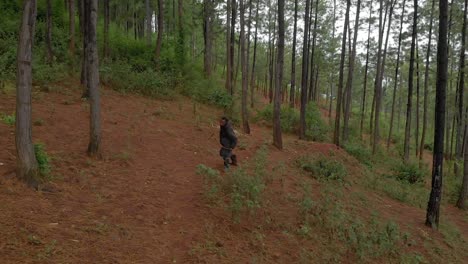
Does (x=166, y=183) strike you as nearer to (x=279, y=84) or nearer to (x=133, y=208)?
(x=133, y=208)

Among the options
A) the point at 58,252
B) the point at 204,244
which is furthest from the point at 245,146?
the point at 58,252

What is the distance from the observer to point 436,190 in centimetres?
943

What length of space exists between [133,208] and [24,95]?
2772 millimetres

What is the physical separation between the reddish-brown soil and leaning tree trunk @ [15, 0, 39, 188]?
410 mm

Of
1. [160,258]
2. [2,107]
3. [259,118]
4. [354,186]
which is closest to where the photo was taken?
[160,258]

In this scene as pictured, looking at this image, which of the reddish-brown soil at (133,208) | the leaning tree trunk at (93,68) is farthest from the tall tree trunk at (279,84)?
the leaning tree trunk at (93,68)

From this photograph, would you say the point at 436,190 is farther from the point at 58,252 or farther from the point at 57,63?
the point at 57,63

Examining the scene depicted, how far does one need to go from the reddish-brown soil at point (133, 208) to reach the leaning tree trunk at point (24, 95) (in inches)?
16.2

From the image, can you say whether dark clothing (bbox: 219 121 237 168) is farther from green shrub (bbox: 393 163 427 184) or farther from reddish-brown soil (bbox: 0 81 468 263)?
green shrub (bbox: 393 163 427 184)

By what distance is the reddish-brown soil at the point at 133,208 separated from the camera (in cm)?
495

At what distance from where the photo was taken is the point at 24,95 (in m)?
5.73

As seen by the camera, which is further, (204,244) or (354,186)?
(354,186)

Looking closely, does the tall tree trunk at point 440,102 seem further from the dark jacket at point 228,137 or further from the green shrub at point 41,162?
the green shrub at point 41,162

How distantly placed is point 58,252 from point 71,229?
710 mm
